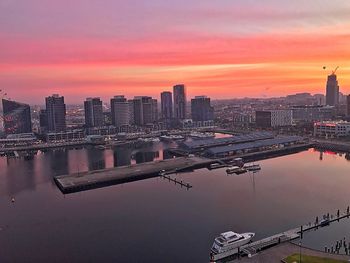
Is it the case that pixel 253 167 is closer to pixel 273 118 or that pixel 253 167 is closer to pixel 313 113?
pixel 273 118

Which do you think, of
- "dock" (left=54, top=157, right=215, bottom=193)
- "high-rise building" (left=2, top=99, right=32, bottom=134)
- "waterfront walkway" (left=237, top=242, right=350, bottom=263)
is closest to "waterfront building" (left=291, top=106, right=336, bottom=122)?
"dock" (left=54, top=157, right=215, bottom=193)

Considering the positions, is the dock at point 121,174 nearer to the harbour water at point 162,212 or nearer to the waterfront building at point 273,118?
the harbour water at point 162,212

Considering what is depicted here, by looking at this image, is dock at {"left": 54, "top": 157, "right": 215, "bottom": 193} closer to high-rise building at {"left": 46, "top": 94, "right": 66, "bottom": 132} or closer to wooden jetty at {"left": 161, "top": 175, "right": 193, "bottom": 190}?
wooden jetty at {"left": 161, "top": 175, "right": 193, "bottom": 190}

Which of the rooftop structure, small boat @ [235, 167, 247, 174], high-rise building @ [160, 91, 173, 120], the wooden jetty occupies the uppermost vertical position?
high-rise building @ [160, 91, 173, 120]

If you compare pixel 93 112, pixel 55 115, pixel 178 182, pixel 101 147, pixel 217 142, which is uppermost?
pixel 93 112

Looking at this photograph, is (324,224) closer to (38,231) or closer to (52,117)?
(38,231)

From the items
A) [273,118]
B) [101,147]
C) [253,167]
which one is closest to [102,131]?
[101,147]

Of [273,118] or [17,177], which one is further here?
[273,118]

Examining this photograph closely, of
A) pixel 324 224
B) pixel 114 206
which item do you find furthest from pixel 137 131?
pixel 324 224
